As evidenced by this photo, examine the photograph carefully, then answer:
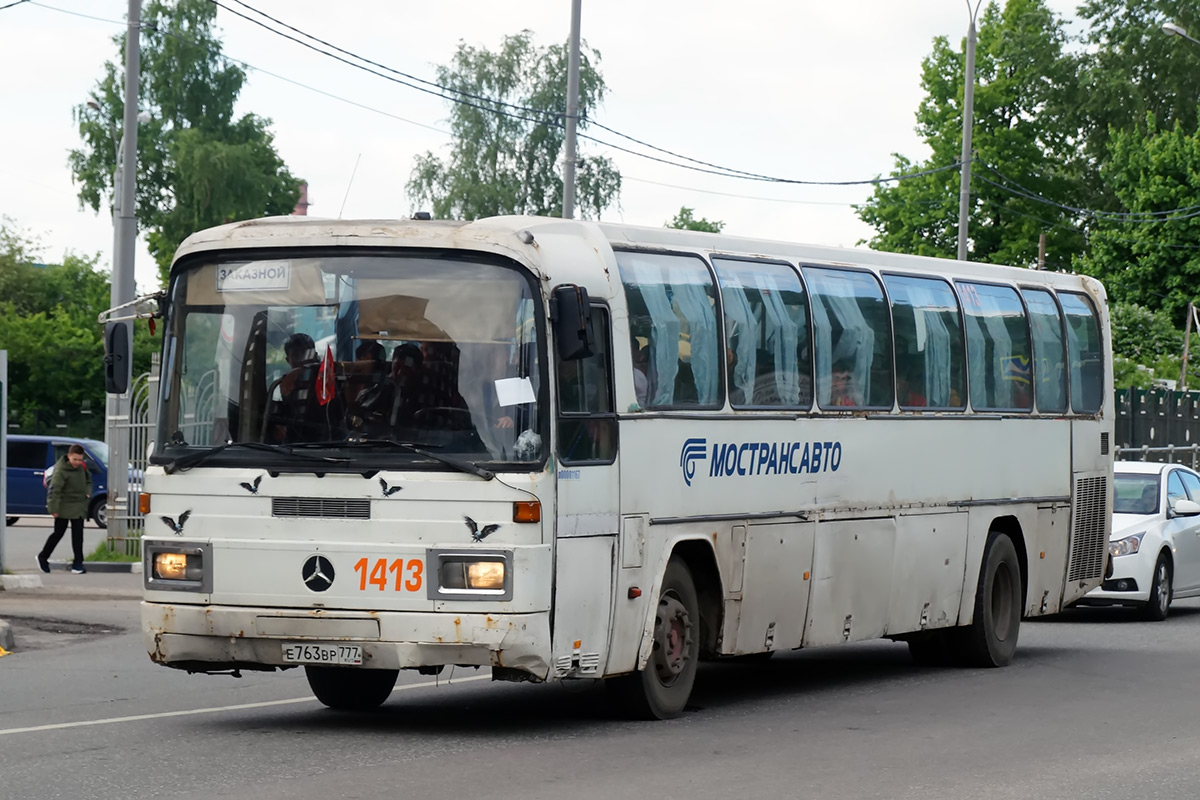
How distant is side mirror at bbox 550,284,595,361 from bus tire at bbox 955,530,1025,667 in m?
6.34

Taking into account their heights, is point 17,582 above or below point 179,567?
below

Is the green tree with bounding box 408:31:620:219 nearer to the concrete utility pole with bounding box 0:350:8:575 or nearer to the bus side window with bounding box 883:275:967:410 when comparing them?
the concrete utility pole with bounding box 0:350:8:575

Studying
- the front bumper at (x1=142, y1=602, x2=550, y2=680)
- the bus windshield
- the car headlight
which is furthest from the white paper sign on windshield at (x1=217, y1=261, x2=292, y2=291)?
the car headlight

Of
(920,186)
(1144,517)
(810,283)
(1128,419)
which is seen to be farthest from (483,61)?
(810,283)

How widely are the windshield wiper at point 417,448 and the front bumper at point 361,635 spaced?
0.74m

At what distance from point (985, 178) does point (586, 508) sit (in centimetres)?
5476

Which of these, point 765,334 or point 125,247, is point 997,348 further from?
point 125,247

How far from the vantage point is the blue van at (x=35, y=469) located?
38562 millimetres

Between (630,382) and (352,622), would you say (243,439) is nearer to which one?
(352,622)

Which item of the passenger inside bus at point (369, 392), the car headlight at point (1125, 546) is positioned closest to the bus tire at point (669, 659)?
the passenger inside bus at point (369, 392)

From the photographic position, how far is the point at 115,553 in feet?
88.7

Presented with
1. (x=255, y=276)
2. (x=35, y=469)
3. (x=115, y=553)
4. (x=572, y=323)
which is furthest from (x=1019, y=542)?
(x=35, y=469)

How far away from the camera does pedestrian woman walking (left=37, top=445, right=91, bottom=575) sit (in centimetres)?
2573

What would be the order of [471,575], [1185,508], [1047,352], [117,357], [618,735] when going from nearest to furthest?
[471,575] → [618,735] → [117,357] → [1047,352] → [1185,508]
